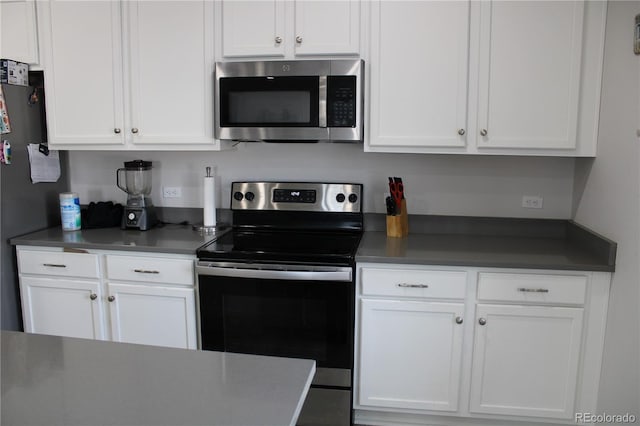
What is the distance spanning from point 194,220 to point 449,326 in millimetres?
1597

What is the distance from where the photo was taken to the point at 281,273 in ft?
7.39

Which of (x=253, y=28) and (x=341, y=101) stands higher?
(x=253, y=28)

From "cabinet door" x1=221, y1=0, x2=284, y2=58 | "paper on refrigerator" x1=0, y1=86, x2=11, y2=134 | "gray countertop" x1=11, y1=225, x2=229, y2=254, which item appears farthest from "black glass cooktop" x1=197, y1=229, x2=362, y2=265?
"paper on refrigerator" x1=0, y1=86, x2=11, y2=134

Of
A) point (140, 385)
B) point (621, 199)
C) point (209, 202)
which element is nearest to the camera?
point (140, 385)

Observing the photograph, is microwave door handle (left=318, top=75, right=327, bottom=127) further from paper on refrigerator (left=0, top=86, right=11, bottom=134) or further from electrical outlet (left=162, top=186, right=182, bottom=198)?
paper on refrigerator (left=0, top=86, right=11, bottom=134)

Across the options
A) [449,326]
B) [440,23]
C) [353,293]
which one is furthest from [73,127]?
[449,326]

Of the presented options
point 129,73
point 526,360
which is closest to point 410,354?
point 526,360

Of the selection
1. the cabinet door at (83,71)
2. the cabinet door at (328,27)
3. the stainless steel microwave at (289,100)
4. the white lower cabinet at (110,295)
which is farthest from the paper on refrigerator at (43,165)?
the cabinet door at (328,27)

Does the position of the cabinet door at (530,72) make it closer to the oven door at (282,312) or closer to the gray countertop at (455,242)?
the gray countertop at (455,242)

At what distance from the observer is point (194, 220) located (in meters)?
3.00

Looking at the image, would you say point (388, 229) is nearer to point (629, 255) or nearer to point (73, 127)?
point (629, 255)

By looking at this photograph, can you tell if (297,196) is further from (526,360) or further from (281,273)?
(526,360)

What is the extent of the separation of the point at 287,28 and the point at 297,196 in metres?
0.87

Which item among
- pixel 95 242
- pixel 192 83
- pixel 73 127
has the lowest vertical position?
pixel 95 242
